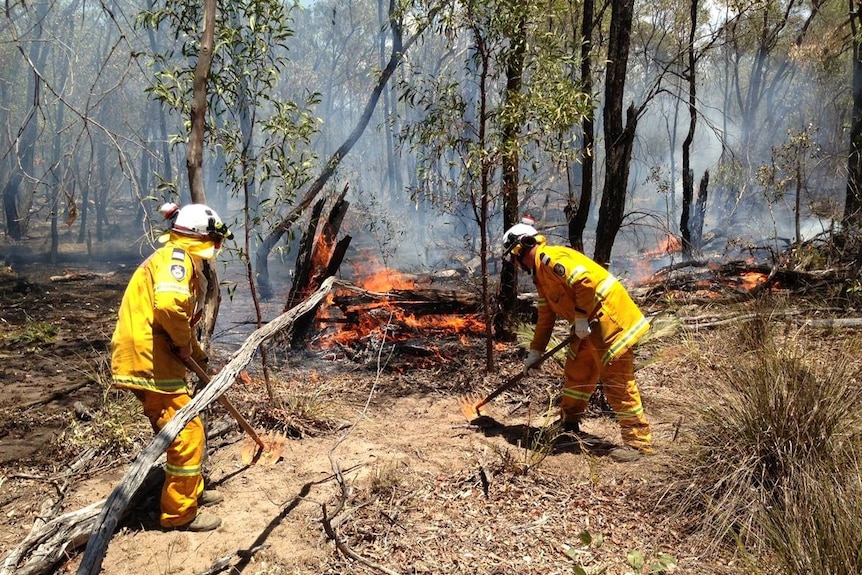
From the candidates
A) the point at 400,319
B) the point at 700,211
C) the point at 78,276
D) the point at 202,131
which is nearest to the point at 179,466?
the point at 202,131

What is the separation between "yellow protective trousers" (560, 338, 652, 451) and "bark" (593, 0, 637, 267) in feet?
9.56

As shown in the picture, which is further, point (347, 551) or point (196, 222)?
point (196, 222)

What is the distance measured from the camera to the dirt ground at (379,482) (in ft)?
10.9

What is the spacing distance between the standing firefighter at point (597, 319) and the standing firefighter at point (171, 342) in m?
2.47

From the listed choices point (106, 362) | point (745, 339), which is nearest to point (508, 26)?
point (745, 339)

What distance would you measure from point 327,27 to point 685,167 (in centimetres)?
4066

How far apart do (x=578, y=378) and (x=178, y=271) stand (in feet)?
10.8

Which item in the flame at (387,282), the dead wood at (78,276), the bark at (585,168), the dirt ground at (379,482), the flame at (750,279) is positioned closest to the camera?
the dirt ground at (379,482)

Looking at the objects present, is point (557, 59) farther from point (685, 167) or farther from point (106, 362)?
point (685, 167)

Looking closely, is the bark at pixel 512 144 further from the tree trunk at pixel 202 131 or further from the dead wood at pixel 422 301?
the tree trunk at pixel 202 131

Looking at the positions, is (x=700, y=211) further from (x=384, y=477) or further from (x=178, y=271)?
(x=178, y=271)

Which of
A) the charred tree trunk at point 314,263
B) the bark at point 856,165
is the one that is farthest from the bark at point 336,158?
the bark at point 856,165

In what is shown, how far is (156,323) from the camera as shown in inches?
146

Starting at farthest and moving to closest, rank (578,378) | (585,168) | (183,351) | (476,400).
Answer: (585,168), (476,400), (578,378), (183,351)
